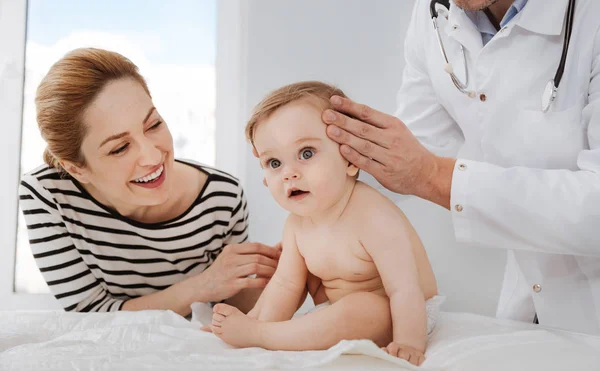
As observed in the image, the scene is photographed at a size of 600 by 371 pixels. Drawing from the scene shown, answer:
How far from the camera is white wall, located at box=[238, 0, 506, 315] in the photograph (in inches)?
72.3

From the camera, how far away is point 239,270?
1.40 metres

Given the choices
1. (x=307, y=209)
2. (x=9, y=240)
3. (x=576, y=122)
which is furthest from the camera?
(x=9, y=240)

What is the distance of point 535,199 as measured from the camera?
1.07 meters

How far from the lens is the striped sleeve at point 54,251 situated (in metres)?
1.41

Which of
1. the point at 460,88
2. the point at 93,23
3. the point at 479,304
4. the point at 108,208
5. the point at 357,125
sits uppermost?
the point at 93,23

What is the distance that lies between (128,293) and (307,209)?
71 centimetres

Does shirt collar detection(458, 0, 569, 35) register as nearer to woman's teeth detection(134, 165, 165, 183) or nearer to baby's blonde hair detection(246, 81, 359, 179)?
baby's blonde hair detection(246, 81, 359, 179)

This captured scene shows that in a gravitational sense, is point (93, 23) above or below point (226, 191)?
above

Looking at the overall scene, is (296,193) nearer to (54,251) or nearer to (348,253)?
(348,253)

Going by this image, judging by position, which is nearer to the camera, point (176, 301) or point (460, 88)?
point (460, 88)

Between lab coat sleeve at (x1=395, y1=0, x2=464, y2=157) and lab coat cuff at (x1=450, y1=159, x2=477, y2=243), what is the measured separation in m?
0.36

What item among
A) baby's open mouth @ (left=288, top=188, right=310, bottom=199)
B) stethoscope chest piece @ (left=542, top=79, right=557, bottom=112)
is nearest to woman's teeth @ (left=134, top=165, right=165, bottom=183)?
baby's open mouth @ (left=288, top=188, right=310, bottom=199)

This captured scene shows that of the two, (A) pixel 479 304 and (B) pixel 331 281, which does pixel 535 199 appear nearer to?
(B) pixel 331 281

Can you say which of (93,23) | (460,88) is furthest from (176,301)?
(93,23)
